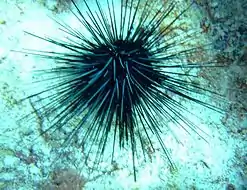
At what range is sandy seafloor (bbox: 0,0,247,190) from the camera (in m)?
2.80

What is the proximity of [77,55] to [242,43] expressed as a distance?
151 centimetres

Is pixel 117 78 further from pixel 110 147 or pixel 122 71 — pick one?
pixel 110 147

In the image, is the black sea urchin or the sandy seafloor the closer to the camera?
the black sea urchin

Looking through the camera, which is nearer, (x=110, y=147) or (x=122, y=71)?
(x=122, y=71)

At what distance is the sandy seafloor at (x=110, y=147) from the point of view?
2803 millimetres

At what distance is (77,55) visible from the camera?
8.29ft

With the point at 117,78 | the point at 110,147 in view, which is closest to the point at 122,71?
the point at 117,78

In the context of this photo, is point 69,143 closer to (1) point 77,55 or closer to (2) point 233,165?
(1) point 77,55

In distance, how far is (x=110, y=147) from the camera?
9.37 feet

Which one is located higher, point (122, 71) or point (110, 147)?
point (122, 71)

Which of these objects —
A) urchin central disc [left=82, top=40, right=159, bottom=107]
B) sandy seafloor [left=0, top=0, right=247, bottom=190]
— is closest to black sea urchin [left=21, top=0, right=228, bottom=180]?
urchin central disc [left=82, top=40, right=159, bottom=107]

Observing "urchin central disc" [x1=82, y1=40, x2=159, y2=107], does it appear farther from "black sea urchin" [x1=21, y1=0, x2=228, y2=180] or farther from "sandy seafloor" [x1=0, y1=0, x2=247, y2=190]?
"sandy seafloor" [x1=0, y1=0, x2=247, y2=190]

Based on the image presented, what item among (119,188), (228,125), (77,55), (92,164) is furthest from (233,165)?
(77,55)

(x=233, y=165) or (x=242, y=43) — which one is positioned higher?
(x=242, y=43)
